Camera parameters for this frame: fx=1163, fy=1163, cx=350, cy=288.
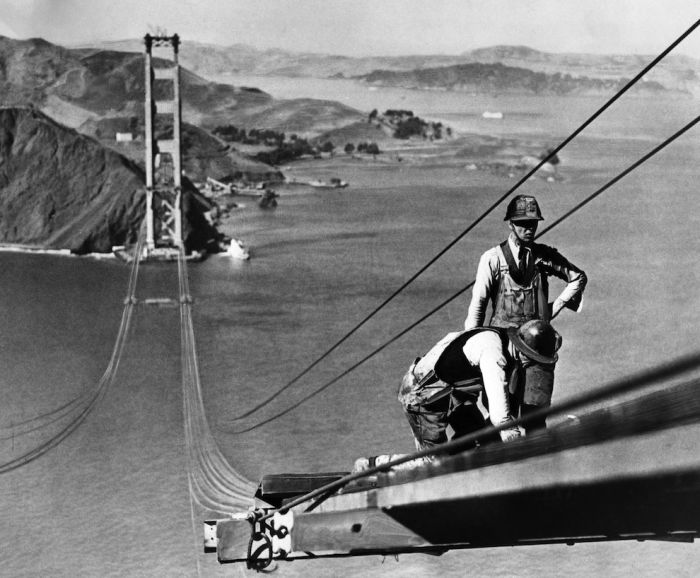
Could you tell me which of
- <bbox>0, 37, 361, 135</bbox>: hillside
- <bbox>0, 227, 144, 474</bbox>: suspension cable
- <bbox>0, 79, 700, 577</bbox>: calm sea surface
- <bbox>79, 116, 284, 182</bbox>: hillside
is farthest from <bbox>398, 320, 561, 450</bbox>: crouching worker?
<bbox>79, 116, 284, 182</bbox>: hillside

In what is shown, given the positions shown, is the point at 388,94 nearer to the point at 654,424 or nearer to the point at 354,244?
the point at 354,244

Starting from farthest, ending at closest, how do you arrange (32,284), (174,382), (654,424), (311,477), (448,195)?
(448,195) < (32,284) < (174,382) < (311,477) < (654,424)

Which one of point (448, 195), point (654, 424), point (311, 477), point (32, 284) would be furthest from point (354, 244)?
point (654, 424)

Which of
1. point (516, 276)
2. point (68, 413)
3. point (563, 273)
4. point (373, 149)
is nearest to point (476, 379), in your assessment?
point (516, 276)

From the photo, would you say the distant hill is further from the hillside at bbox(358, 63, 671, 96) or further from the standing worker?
the standing worker

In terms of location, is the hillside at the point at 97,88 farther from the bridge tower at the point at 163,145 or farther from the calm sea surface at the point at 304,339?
the calm sea surface at the point at 304,339

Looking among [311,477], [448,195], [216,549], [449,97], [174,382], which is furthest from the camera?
[449,97]
